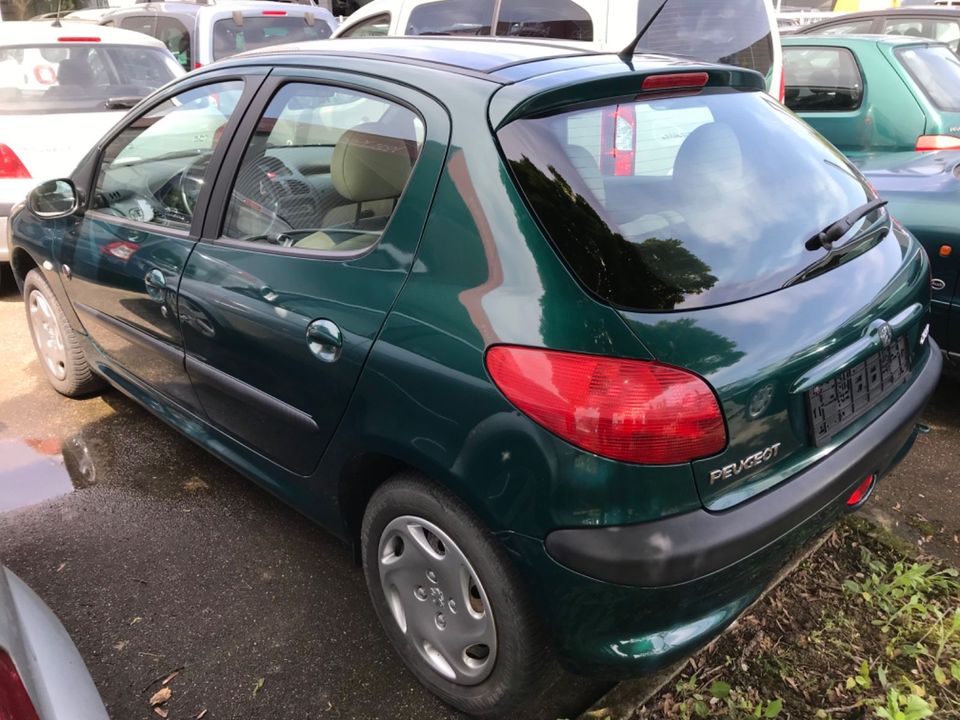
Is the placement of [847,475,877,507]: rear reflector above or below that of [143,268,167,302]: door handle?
below

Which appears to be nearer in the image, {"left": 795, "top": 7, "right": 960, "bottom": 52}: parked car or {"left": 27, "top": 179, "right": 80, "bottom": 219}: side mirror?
{"left": 27, "top": 179, "right": 80, "bottom": 219}: side mirror

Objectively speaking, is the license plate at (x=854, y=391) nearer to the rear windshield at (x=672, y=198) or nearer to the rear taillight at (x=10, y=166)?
the rear windshield at (x=672, y=198)

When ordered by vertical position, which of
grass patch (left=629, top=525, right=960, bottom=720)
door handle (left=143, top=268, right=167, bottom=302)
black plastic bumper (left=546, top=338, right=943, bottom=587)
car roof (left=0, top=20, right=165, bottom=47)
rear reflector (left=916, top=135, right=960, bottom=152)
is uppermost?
car roof (left=0, top=20, right=165, bottom=47)

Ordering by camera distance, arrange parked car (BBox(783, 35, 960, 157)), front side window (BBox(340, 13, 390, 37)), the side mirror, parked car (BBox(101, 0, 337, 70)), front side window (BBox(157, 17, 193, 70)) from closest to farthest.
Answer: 1. the side mirror
2. parked car (BBox(783, 35, 960, 157))
3. front side window (BBox(340, 13, 390, 37))
4. parked car (BBox(101, 0, 337, 70))
5. front side window (BBox(157, 17, 193, 70))

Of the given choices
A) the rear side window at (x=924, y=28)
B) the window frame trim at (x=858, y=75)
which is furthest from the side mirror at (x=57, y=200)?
the rear side window at (x=924, y=28)

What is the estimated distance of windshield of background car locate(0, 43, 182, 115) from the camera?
208 inches

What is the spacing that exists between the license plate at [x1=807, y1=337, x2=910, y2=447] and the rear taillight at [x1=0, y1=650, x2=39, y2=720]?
1.65m

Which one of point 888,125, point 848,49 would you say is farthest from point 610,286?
point 848,49

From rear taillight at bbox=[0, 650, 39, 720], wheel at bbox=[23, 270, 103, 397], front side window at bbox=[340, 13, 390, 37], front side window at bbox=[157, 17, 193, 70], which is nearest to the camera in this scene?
rear taillight at bbox=[0, 650, 39, 720]

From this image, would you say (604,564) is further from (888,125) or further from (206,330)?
(888,125)

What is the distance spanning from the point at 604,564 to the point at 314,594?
130cm

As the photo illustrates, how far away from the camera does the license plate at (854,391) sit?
6.07 ft

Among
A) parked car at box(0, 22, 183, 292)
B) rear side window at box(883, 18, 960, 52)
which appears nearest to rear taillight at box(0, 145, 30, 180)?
parked car at box(0, 22, 183, 292)

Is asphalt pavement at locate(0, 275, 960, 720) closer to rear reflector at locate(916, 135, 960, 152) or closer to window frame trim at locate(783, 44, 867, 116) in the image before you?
rear reflector at locate(916, 135, 960, 152)
